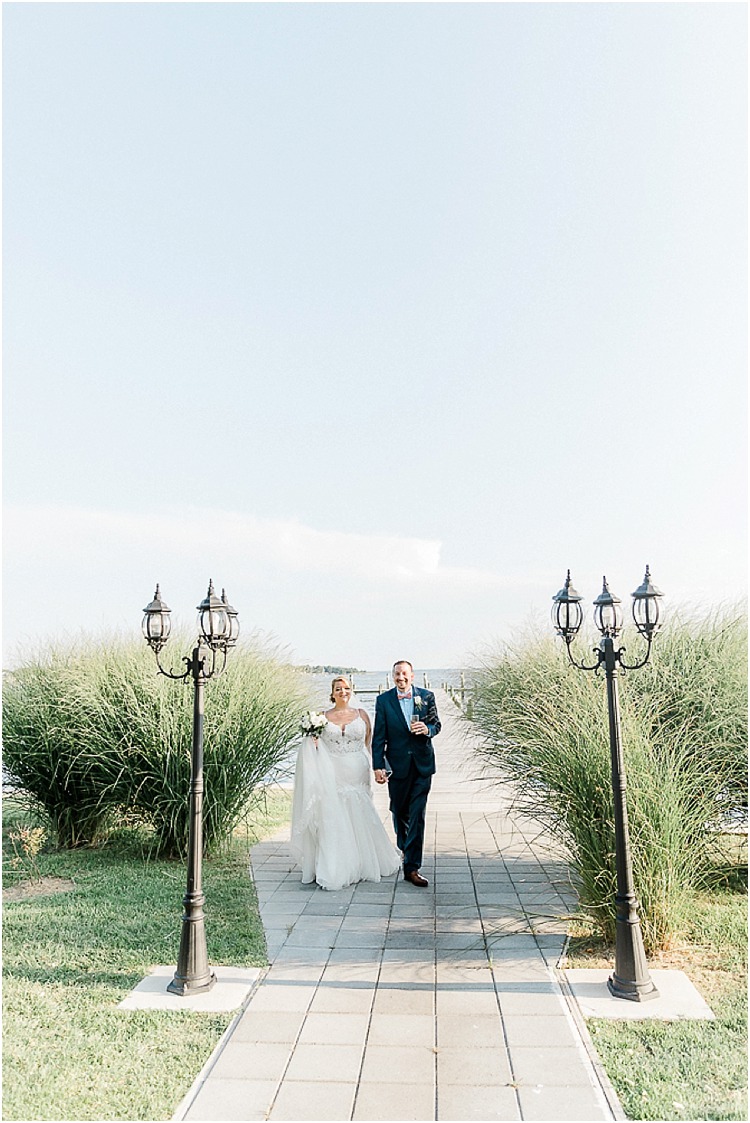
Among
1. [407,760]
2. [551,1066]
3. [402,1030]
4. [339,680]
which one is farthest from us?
[339,680]

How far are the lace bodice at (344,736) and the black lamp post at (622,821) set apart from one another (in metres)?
2.77

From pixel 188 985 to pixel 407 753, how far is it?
8.77 feet

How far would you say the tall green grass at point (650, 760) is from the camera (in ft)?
15.5

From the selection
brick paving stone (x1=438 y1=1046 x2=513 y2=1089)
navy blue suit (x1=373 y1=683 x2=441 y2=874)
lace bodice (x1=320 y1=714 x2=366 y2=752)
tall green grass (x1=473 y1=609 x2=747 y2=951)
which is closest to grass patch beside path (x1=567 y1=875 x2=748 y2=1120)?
tall green grass (x1=473 y1=609 x2=747 y2=951)

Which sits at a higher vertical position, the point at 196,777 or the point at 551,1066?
the point at 196,777

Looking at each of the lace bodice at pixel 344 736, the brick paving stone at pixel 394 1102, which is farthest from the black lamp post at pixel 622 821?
the lace bodice at pixel 344 736

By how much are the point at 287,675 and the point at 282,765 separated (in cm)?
94

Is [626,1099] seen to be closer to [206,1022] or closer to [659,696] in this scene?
[206,1022]

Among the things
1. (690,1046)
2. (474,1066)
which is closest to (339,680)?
(474,1066)

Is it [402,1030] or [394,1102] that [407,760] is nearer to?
[402,1030]

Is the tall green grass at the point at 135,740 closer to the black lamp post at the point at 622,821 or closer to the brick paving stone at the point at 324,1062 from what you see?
the brick paving stone at the point at 324,1062

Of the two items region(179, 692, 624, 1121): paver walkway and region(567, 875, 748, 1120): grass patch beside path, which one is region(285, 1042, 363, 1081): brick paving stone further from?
region(567, 875, 748, 1120): grass patch beside path

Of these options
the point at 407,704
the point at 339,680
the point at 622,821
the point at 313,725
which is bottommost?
the point at 622,821

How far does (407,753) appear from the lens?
651 cm
